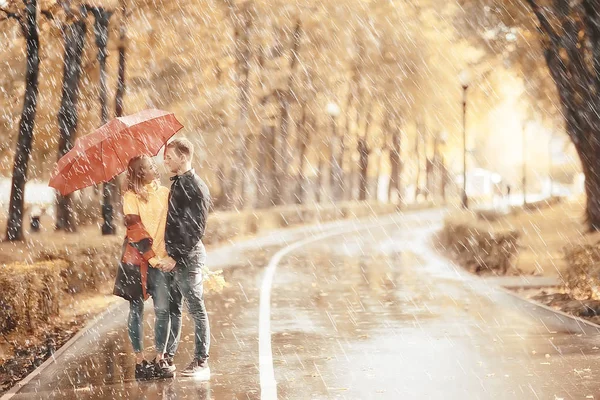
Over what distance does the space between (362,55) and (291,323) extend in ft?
122

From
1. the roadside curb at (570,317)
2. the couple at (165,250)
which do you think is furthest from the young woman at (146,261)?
the roadside curb at (570,317)

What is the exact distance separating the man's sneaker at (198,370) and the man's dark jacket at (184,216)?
1.03 meters

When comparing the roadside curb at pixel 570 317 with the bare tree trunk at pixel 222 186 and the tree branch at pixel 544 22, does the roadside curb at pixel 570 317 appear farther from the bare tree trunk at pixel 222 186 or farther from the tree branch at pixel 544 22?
the bare tree trunk at pixel 222 186

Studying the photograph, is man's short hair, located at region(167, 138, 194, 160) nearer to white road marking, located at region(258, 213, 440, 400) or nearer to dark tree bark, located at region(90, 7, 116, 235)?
white road marking, located at region(258, 213, 440, 400)

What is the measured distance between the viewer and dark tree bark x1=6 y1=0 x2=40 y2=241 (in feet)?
63.3

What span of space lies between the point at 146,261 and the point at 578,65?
48.1 feet

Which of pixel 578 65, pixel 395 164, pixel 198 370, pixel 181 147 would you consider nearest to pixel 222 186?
pixel 395 164

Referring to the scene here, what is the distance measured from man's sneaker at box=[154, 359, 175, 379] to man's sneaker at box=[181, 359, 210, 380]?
12cm

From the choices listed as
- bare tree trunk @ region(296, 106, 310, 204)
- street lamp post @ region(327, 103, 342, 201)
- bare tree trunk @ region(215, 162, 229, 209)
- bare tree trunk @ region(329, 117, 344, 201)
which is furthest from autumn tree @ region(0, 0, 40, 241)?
bare tree trunk @ region(329, 117, 344, 201)

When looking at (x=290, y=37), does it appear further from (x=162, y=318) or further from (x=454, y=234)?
(x=162, y=318)

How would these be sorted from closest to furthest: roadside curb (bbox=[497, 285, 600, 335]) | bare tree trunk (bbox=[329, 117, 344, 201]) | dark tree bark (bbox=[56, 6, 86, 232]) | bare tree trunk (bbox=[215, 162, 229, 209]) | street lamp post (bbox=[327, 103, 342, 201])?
roadside curb (bbox=[497, 285, 600, 335]) < dark tree bark (bbox=[56, 6, 86, 232]) < bare tree trunk (bbox=[215, 162, 229, 209]) < street lamp post (bbox=[327, 103, 342, 201]) < bare tree trunk (bbox=[329, 117, 344, 201])

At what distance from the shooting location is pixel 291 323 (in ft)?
39.9

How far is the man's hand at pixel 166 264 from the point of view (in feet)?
26.6

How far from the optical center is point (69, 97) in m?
21.3
